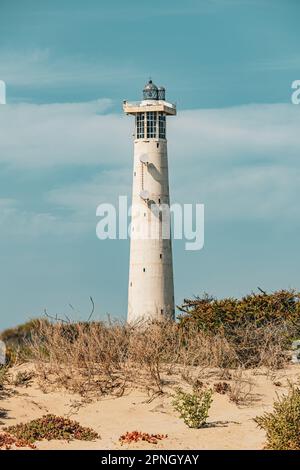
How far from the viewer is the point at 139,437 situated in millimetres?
23906

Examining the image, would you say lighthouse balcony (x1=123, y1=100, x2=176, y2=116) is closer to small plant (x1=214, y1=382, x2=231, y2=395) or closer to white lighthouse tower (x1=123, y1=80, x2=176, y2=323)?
white lighthouse tower (x1=123, y1=80, x2=176, y2=323)

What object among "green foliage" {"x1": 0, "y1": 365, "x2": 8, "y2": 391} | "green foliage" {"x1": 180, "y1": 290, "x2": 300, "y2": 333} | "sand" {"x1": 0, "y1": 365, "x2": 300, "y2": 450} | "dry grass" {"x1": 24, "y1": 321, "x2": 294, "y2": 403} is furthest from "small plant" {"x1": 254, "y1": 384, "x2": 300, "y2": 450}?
"green foliage" {"x1": 180, "y1": 290, "x2": 300, "y2": 333}

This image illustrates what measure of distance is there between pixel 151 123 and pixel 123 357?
108ft

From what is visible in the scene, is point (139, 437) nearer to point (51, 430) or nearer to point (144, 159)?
point (51, 430)

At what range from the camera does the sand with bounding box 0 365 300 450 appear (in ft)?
78.1

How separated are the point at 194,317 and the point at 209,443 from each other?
59.3 ft

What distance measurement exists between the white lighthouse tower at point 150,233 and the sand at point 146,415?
28.9 metres

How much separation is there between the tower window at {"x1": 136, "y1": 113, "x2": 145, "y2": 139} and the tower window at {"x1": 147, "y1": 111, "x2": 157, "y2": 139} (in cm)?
33

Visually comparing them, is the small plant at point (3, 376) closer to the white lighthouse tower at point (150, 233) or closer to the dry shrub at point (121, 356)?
the dry shrub at point (121, 356)

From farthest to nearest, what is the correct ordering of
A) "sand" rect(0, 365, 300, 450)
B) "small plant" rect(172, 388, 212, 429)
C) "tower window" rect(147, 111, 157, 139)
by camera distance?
"tower window" rect(147, 111, 157, 139) < "small plant" rect(172, 388, 212, 429) < "sand" rect(0, 365, 300, 450)

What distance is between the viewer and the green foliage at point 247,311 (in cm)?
4050

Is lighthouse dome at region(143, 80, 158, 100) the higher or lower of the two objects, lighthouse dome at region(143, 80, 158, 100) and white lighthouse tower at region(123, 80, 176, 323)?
the higher

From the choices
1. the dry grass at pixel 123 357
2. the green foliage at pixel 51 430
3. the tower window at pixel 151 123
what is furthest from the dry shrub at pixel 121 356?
the tower window at pixel 151 123

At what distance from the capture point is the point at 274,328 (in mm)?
35500
